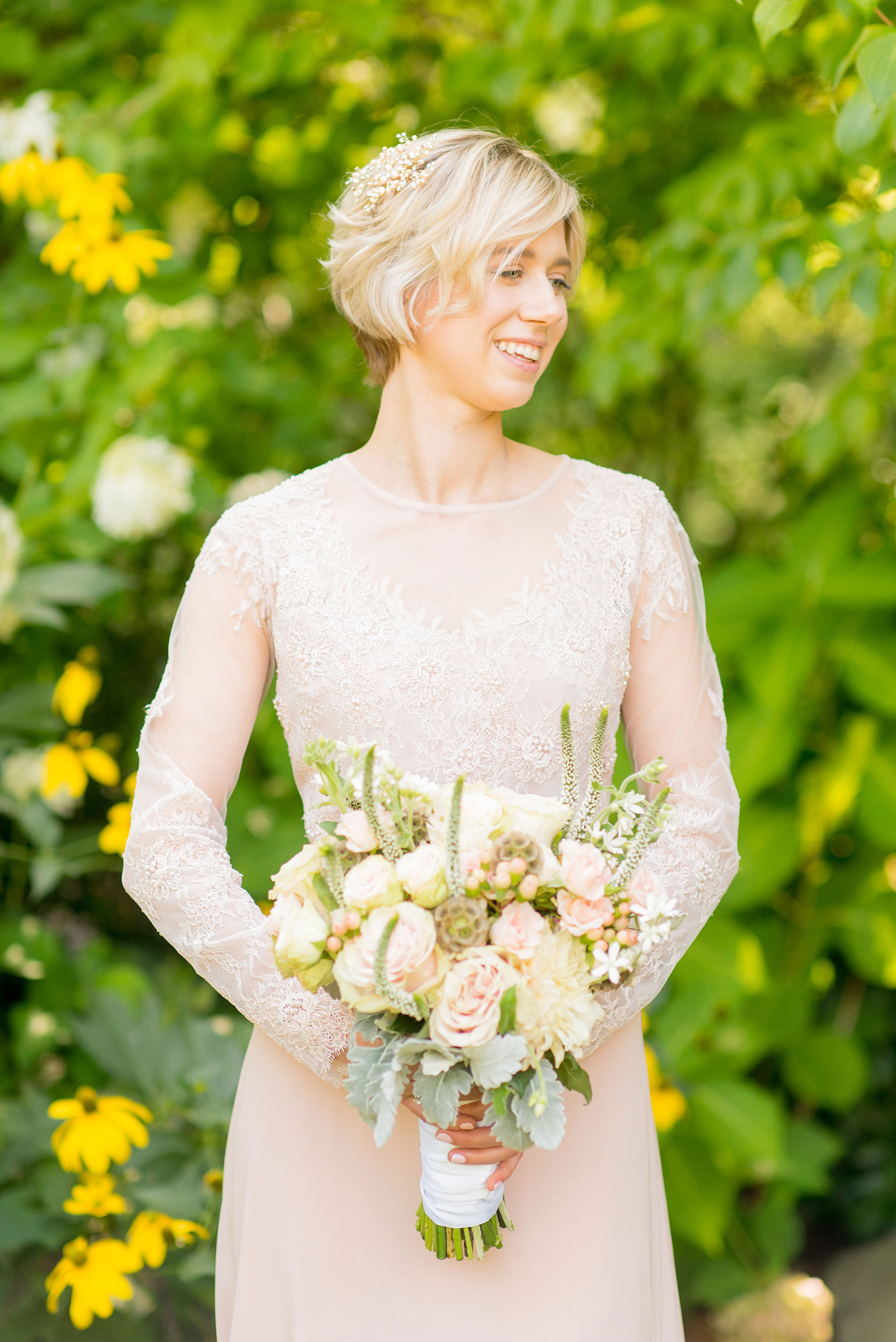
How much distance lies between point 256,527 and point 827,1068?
90.7 inches

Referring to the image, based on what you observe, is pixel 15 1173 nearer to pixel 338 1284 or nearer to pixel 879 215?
pixel 338 1284

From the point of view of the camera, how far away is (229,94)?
311 centimetres

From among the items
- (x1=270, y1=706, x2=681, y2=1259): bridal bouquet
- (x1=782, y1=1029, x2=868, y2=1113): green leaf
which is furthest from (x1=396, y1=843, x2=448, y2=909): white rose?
(x1=782, y1=1029, x2=868, y2=1113): green leaf

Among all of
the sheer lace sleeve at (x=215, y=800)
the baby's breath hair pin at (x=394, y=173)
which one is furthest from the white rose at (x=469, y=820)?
the baby's breath hair pin at (x=394, y=173)

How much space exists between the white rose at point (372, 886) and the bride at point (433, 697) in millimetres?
440

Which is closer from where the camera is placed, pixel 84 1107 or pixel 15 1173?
pixel 84 1107

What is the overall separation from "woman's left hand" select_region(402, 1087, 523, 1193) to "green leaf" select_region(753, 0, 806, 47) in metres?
1.41

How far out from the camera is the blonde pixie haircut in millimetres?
1658

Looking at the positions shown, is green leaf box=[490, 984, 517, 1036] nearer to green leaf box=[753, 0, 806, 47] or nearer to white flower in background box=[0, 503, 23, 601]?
green leaf box=[753, 0, 806, 47]

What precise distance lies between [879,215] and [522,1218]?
5.15 feet

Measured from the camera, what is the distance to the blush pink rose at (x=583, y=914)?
4.22 feet

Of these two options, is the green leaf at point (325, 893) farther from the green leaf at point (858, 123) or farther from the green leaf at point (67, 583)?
the green leaf at point (67, 583)

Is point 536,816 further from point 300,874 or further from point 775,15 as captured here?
point 775,15

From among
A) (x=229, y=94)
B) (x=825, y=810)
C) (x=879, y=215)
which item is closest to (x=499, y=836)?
(x=879, y=215)
